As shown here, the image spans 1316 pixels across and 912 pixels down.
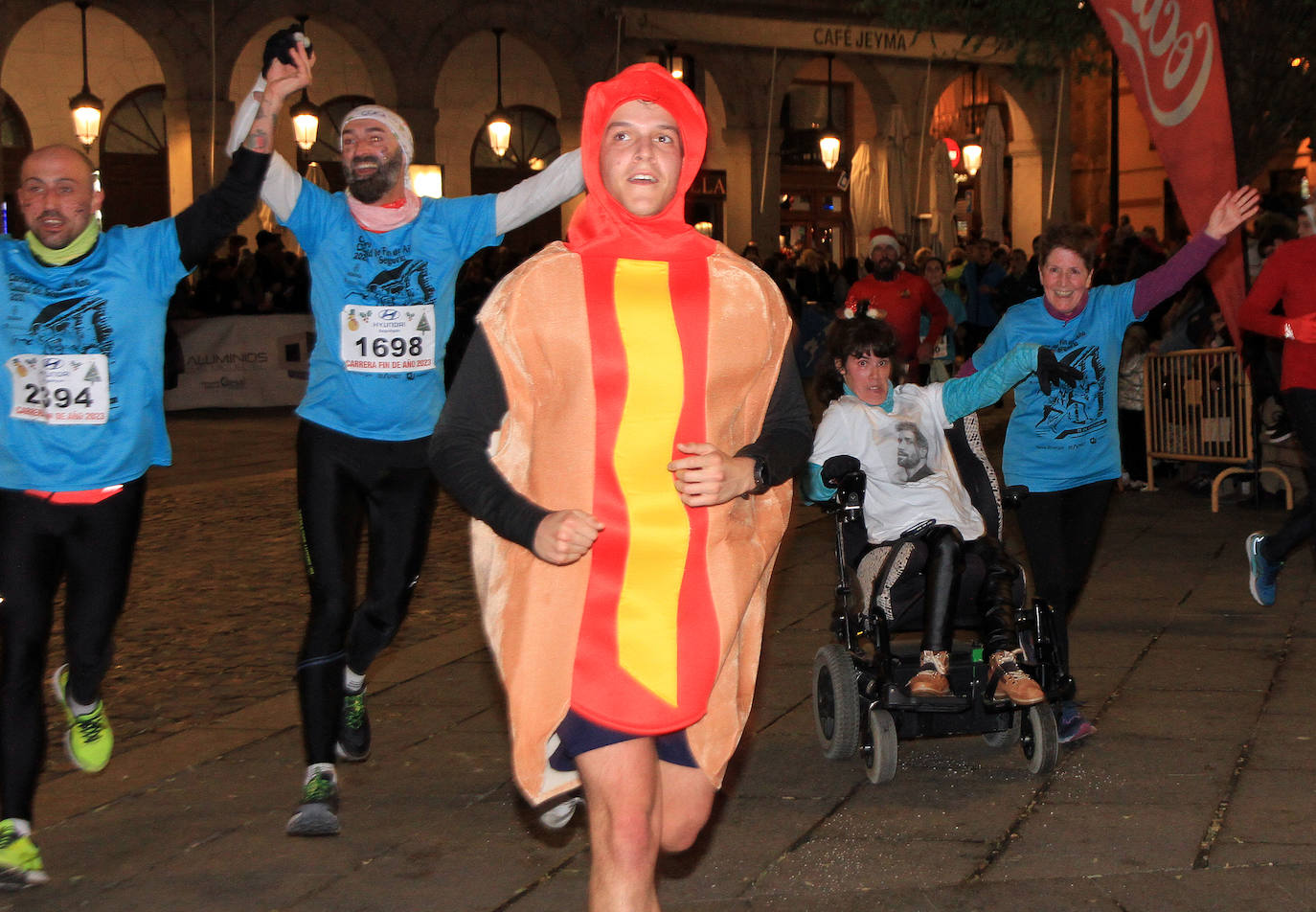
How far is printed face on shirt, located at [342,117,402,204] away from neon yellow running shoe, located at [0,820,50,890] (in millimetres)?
2036

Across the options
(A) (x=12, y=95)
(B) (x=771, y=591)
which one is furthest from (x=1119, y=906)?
(A) (x=12, y=95)

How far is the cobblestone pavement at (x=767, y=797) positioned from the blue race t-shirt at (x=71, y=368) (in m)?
1.09

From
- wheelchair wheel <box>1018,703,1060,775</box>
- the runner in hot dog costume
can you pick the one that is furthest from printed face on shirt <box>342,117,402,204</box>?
wheelchair wheel <box>1018,703,1060,775</box>

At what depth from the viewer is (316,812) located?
15.5 ft

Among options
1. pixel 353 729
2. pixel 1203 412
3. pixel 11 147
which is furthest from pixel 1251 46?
pixel 11 147

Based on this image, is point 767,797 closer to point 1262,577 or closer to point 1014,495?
point 1014,495

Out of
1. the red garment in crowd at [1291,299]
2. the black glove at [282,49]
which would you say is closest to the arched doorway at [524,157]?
the red garment in crowd at [1291,299]

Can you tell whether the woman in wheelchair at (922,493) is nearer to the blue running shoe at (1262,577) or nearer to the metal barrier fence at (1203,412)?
the blue running shoe at (1262,577)

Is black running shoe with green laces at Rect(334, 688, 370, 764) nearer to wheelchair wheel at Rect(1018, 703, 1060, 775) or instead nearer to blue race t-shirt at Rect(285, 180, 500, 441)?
blue race t-shirt at Rect(285, 180, 500, 441)

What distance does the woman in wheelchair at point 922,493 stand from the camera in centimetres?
534

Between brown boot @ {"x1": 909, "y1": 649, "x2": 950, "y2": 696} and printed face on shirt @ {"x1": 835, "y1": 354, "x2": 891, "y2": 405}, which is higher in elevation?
printed face on shirt @ {"x1": 835, "y1": 354, "x2": 891, "y2": 405}

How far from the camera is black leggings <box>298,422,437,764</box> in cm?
484

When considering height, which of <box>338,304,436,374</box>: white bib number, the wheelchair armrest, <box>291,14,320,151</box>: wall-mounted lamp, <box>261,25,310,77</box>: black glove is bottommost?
the wheelchair armrest

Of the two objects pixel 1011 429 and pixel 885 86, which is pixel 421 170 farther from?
pixel 1011 429
